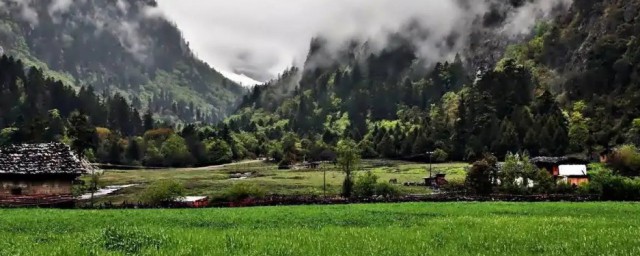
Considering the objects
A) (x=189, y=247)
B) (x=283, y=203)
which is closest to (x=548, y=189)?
(x=283, y=203)

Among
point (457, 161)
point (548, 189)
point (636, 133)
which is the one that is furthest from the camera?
point (457, 161)

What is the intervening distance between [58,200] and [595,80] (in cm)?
18453

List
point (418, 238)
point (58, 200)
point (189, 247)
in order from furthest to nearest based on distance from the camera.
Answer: point (58, 200)
point (418, 238)
point (189, 247)

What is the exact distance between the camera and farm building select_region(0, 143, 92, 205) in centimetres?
5681

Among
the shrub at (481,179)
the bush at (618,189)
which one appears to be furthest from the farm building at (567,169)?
the bush at (618,189)

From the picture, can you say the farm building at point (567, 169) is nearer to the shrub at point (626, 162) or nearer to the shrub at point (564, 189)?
the shrub at point (626, 162)

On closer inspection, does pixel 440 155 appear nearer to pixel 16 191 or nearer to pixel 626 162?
pixel 626 162

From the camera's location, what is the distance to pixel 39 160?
58719mm

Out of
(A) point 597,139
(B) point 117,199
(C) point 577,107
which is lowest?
(B) point 117,199

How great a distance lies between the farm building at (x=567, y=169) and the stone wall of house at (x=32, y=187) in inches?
Answer: 2997

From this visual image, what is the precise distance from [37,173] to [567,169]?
3514 inches

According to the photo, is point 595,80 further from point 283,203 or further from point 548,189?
point 283,203

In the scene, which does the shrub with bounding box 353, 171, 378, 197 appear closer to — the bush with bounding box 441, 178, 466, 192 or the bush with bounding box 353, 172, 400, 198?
the bush with bounding box 353, 172, 400, 198

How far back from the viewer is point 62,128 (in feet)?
629
